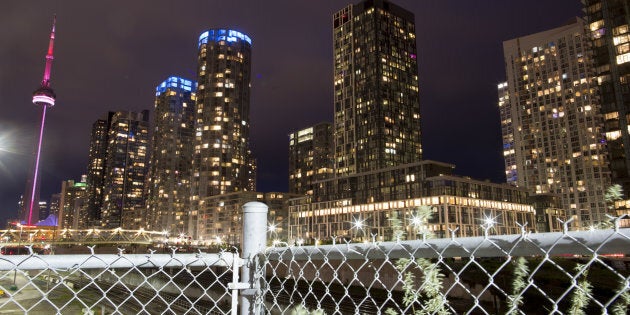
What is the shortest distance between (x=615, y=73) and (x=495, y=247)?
3220 inches

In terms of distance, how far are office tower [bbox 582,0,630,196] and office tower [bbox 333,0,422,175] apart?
285 ft

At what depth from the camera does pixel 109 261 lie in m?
3.35

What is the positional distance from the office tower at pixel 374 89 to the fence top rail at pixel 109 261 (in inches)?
5935

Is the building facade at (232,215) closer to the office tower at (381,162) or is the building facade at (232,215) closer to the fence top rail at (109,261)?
the office tower at (381,162)

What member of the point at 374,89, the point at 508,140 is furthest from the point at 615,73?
the point at 508,140

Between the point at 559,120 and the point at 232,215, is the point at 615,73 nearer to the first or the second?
the point at 559,120

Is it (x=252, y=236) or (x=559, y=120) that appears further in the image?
(x=559, y=120)

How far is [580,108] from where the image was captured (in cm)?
14775

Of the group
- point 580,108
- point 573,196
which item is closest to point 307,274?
point 573,196

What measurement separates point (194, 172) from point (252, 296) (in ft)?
660

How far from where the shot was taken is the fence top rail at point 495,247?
6.57 ft

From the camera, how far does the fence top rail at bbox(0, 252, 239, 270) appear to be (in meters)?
3.12

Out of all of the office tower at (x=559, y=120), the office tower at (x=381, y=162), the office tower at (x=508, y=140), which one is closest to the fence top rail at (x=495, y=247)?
the office tower at (x=381, y=162)

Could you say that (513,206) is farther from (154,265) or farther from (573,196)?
(154,265)
